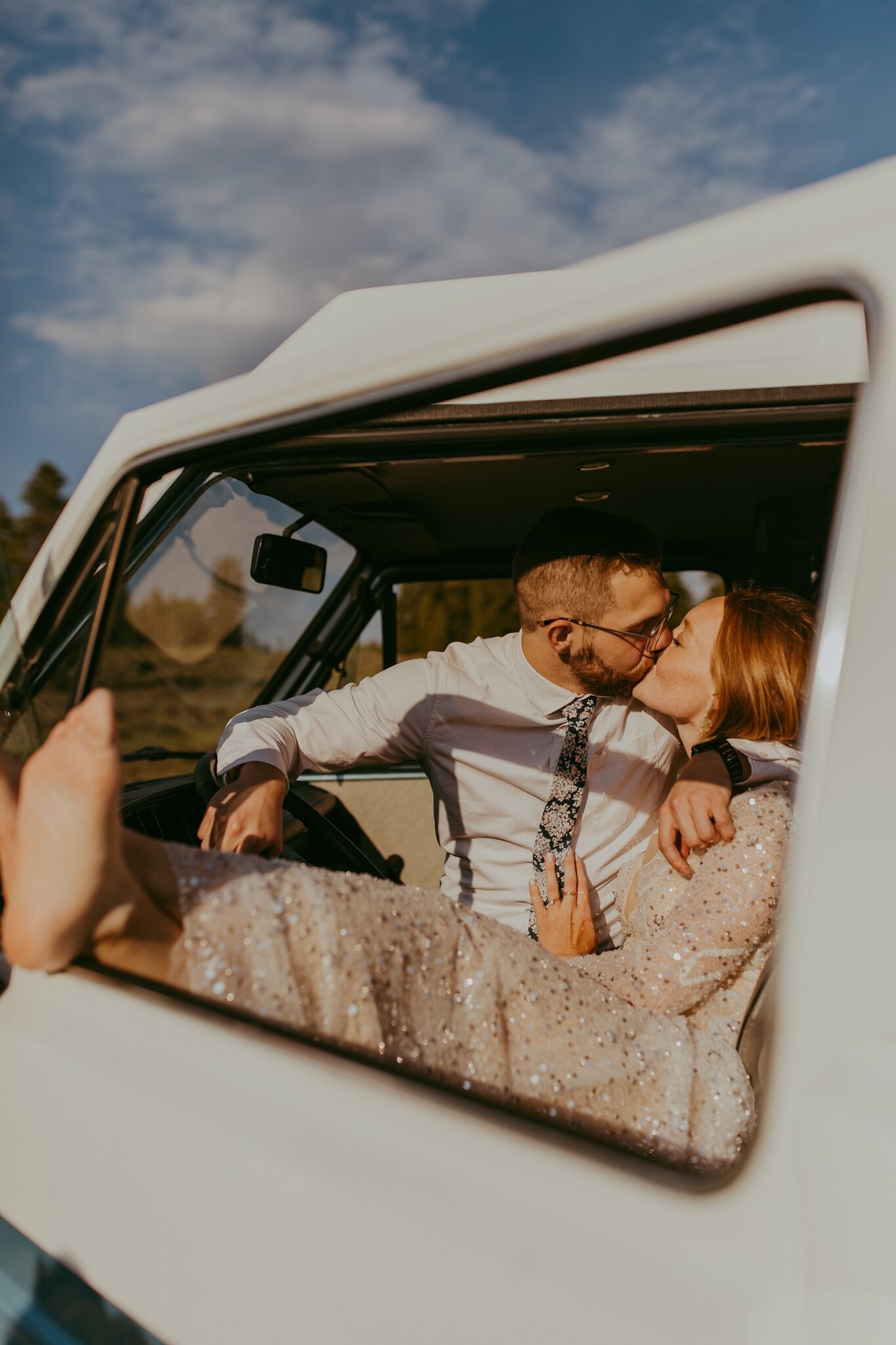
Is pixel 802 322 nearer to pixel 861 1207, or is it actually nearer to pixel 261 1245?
pixel 861 1207

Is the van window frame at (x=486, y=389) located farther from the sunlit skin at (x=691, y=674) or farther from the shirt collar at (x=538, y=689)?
the shirt collar at (x=538, y=689)

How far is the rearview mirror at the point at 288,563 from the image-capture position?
2.61 m

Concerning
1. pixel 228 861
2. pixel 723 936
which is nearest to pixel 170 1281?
pixel 228 861

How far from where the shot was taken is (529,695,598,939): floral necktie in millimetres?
2174

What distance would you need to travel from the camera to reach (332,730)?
229cm

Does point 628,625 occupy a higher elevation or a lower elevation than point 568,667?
higher

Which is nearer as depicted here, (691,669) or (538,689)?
(691,669)

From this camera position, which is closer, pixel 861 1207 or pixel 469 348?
pixel 861 1207

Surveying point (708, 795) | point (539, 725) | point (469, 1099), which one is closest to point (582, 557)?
point (539, 725)

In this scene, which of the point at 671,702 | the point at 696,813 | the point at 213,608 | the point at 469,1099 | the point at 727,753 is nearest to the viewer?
the point at 469,1099

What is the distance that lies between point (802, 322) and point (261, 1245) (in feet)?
5.07

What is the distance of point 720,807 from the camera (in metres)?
1.50

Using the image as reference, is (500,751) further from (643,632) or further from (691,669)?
(691,669)

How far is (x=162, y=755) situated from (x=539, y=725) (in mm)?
1213
